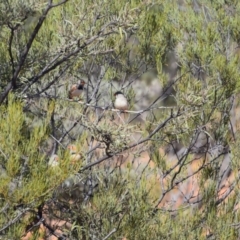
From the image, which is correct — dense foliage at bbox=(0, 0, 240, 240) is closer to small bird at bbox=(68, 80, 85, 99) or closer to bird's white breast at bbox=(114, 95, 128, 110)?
small bird at bbox=(68, 80, 85, 99)

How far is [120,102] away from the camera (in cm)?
408

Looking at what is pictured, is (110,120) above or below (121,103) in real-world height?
below

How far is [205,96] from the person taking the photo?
299cm

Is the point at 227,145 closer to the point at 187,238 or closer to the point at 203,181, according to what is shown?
the point at 203,181

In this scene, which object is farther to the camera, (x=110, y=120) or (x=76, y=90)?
(x=76, y=90)

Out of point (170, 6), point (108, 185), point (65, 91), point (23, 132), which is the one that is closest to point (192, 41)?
point (170, 6)

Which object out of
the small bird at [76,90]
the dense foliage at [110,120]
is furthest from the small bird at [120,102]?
the small bird at [76,90]

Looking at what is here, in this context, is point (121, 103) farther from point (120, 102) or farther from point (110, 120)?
point (110, 120)

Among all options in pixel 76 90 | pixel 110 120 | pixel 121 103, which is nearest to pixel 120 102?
pixel 121 103

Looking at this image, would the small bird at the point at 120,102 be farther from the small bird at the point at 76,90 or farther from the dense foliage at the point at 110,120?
the small bird at the point at 76,90

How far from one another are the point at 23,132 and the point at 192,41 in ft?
6.63

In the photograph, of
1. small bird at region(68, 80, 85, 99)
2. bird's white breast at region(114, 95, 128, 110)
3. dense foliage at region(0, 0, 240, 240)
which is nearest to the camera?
dense foliage at region(0, 0, 240, 240)

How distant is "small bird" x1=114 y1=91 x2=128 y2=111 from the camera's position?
4.00m

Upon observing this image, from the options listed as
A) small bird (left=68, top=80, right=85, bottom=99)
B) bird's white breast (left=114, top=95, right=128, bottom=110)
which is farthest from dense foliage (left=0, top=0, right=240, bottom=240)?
bird's white breast (left=114, top=95, right=128, bottom=110)
